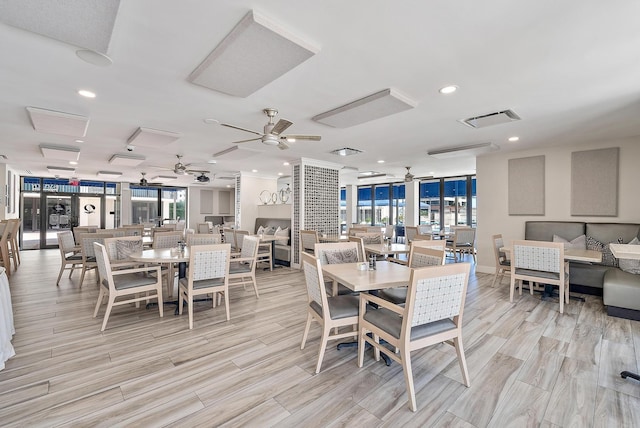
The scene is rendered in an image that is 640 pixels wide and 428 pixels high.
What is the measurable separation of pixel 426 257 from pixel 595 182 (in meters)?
4.25

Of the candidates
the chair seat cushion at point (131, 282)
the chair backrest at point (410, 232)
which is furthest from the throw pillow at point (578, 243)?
the chair seat cushion at point (131, 282)

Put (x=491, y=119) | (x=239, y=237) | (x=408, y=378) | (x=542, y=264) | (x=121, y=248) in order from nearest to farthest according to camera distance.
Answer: (x=408, y=378) < (x=491, y=119) < (x=542, y=264) < (x=121, y=248) < (x=239, y=237)

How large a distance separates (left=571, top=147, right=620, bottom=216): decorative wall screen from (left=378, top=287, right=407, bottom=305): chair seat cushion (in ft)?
14.9

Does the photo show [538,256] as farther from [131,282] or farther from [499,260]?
[131,282]

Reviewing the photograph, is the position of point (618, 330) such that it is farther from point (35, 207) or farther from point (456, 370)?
Result: point (35, 207)

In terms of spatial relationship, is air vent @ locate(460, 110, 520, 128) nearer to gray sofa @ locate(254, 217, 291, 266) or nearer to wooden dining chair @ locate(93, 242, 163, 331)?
wooden dining chair @ locate(93, 242, 163, 331)

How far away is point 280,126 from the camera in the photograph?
11.0ft

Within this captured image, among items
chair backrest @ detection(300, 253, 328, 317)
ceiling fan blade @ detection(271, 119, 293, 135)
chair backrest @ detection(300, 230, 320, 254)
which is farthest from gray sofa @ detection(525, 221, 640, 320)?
ceiling fan blade @ detection(271, 119, 293, 135)

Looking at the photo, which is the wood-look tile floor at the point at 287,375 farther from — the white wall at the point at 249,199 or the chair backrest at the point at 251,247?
the white wall at the point at 249,199

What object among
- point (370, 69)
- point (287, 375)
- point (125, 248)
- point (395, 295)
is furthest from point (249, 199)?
point (287, 375)

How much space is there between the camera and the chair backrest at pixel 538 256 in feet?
12.7

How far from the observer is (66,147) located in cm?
558

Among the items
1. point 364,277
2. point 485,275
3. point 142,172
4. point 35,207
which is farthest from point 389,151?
point 35,207

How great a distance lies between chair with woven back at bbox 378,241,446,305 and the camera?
9.31 feet
